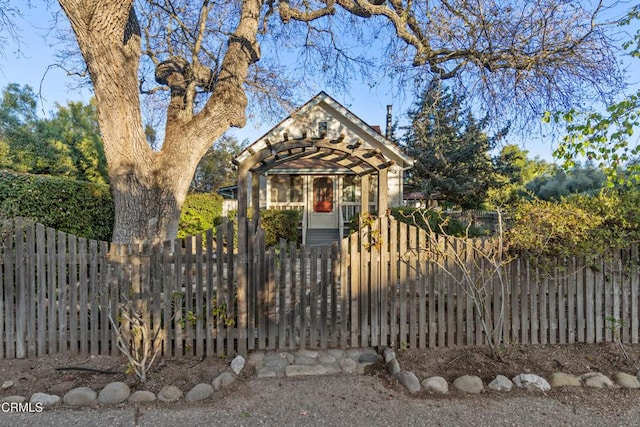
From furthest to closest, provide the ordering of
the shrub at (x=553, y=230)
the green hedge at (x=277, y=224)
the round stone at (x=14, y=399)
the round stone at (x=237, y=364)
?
the green hedge at (x=277, y=224) < the shrub at (x=553, y=230) < the round stone at (x=237, y=364) < the round stone at (x=14, y=399)

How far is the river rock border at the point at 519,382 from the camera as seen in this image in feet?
9.29

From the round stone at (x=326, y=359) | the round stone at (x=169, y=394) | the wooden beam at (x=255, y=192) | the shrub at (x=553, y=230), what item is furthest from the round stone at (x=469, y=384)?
the wooden beam at (x=255, y=192)

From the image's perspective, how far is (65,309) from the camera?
3.27m

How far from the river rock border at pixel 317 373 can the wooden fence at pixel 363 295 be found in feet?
0.56

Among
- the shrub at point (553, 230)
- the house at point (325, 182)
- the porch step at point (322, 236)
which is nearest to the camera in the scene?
the shrub at point (553, 230)

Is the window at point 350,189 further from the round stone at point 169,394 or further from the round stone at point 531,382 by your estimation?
the round stone at point 169,394

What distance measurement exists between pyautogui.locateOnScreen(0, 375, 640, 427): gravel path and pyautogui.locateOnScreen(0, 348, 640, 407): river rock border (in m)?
0.10

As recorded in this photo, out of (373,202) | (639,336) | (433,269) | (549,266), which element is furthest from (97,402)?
(373,202)

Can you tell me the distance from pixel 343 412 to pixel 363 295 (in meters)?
1.27

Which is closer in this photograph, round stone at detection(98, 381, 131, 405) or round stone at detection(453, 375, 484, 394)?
round stone at detection(98, 381, 131, 405)

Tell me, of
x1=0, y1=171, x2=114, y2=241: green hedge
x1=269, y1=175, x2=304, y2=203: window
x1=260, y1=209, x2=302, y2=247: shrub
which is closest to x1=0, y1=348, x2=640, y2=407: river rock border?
x1=0, y1=171, x2=114, y2=241: green hedge

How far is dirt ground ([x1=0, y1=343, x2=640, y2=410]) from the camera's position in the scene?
2.79m

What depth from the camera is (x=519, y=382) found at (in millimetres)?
2879

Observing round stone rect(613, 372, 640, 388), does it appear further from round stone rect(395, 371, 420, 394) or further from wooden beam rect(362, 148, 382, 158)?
wooden beam rect(362, 148, 382, 158)
